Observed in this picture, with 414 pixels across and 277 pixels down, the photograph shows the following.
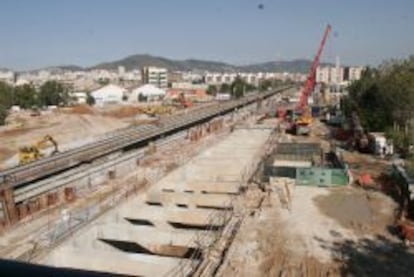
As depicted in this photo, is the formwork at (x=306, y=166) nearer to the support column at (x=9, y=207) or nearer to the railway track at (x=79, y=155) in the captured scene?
the railway track at (x=79, y=155)

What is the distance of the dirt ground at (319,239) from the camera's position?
1605 cm

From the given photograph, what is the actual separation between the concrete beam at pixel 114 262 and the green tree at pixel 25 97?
86386mm

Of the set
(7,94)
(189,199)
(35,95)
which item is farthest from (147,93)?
(189,199)

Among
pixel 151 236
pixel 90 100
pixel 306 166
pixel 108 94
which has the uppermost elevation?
pixel 108 94

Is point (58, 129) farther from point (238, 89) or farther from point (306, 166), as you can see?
point (238, 89)

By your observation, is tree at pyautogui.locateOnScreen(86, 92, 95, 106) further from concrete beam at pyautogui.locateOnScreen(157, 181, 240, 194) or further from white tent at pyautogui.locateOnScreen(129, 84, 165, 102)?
concrete beam at pyautogui.locateOnScreen(157, 181, 240, 194)

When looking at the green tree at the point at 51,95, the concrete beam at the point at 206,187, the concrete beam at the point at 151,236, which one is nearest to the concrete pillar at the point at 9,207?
the concrete beam at the point at 151,236

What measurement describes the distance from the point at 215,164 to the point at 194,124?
73.9ft

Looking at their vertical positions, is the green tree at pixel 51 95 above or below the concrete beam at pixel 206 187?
above

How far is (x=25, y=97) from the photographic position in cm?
9731

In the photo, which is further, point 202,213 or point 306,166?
point 306,166

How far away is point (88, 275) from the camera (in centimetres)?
412

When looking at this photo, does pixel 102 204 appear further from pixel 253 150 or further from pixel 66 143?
pixel 66 143

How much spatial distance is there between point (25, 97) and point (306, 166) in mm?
79108
